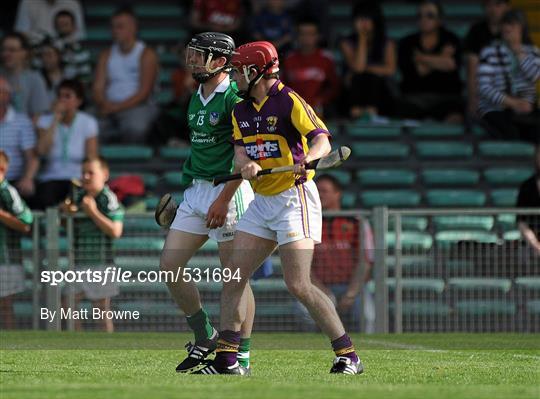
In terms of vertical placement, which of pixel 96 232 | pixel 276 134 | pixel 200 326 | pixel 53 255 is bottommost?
pixel 200 326

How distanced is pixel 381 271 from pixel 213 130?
4.00 meters

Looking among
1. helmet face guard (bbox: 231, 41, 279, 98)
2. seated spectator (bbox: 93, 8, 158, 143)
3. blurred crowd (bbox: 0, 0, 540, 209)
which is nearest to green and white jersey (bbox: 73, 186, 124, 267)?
blurred crowd (bbox: 0, 0, 540, 209)

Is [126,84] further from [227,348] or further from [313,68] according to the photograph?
[227,348]

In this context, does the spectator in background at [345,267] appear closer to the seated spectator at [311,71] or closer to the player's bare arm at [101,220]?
the player's bare arm at [101,220]

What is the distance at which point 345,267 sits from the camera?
40.7 ft

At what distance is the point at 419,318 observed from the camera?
40.4ft

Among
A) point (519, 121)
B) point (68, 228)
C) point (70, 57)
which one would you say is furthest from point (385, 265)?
point (70, 57)

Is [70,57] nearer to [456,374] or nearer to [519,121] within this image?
[519,121]

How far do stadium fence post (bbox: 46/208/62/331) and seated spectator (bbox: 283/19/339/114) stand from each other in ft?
12.2

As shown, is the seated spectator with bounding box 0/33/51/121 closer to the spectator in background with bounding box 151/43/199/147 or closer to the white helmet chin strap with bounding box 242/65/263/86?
the spectator in background with bounding box 151/43/199/147

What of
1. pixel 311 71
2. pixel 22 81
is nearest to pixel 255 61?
pixel 311 71

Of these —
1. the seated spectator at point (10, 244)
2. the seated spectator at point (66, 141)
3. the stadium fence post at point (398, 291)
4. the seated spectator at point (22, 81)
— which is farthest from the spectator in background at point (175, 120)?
the stadium fence post at point (398, 291)

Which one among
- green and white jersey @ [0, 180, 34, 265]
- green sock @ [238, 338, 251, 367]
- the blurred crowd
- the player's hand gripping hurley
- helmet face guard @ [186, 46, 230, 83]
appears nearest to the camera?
the player's hand gripping hurley

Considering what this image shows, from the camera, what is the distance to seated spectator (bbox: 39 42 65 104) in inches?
593
